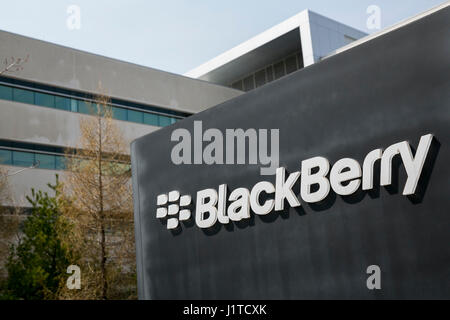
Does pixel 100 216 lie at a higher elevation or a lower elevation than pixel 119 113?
lower

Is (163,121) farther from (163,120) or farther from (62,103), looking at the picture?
(62,103)

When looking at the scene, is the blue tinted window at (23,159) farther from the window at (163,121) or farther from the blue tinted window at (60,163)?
the window at (163,121)

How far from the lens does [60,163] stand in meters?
26.8

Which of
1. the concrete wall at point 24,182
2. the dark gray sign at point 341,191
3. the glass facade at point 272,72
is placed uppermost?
→ the glass facade at point 272,72

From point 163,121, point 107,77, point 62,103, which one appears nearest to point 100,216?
point 62,103

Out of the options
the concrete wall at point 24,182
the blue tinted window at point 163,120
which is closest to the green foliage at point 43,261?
the concrete wall at point 24,182

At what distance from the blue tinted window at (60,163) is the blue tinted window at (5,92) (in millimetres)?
3777

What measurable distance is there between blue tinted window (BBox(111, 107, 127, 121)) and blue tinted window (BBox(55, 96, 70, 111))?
2.64m

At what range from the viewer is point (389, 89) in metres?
5.48

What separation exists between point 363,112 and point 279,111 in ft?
4.18

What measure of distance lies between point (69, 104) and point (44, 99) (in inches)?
53.6

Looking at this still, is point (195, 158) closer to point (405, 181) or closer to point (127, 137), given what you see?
point (405, 181)

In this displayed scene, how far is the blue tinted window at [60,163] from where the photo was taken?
2661 cm

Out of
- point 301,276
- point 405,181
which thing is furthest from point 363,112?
point 301,276
